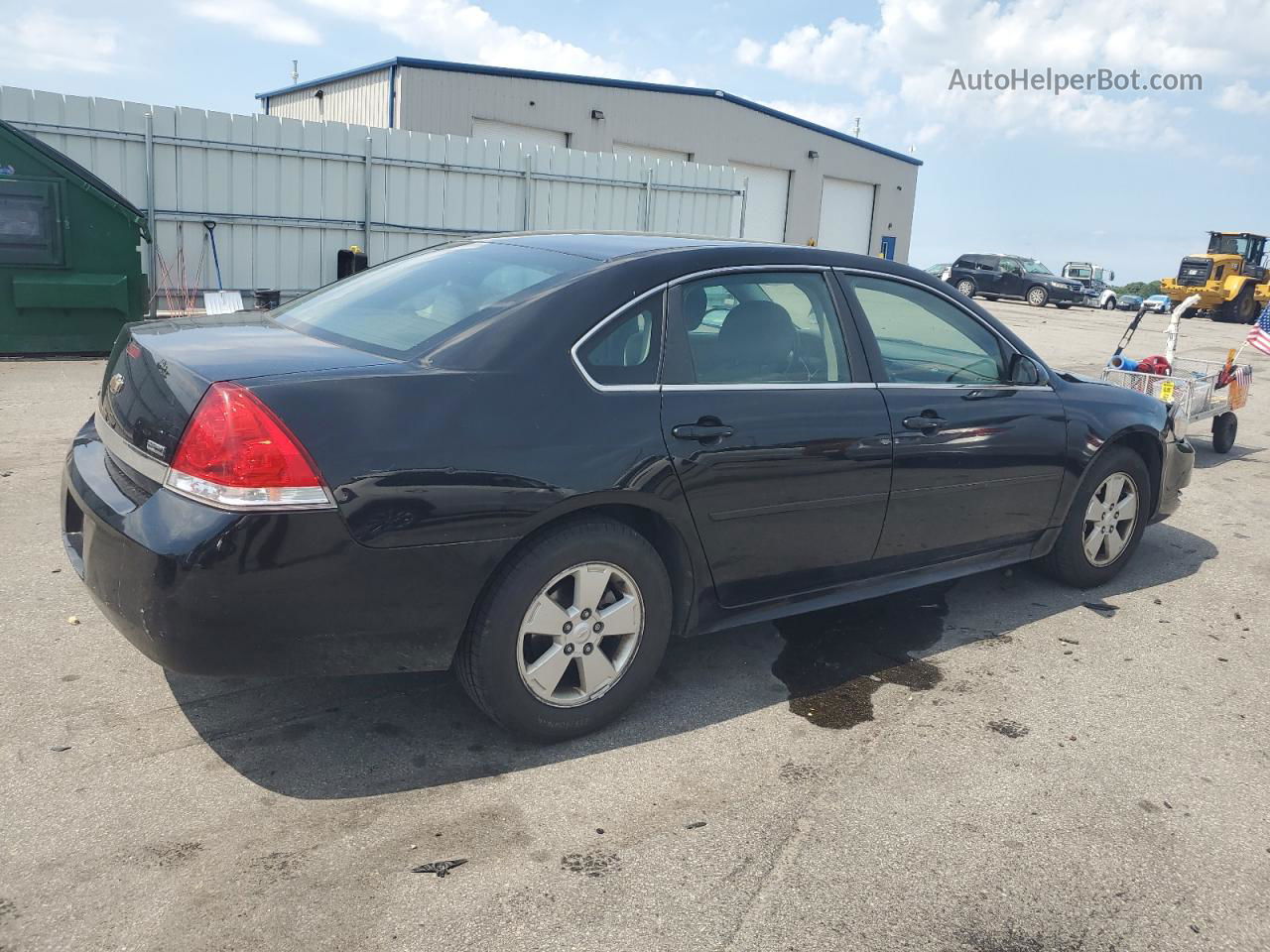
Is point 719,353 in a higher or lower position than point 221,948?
higher

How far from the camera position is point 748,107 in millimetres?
28766

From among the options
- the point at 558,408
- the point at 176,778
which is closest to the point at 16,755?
the point at 176,778

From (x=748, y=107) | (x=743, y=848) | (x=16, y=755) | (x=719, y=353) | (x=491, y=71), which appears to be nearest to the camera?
(x=743, y=848)

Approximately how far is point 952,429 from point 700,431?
1264 millimetres

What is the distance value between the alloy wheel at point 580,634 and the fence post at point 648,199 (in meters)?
15.7

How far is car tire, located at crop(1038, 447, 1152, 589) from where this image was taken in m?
4.89

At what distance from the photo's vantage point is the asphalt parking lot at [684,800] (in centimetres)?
250

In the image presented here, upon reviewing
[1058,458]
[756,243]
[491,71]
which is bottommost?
[1058,458]

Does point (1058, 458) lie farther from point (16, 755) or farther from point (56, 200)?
point (56, 200)

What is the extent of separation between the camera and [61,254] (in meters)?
10.4

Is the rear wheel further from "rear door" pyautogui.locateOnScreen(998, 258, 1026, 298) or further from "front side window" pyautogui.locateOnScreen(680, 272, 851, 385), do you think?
"front side window" pyautogui.locateOnScreen(680, 272, 851, 385)

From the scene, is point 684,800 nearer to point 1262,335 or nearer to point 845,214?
point 1262,335

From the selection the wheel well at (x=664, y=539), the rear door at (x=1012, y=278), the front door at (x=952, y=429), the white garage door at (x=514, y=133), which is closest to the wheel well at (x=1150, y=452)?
the front door at (x=952, y=429)

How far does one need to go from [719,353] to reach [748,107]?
27.1 meters
